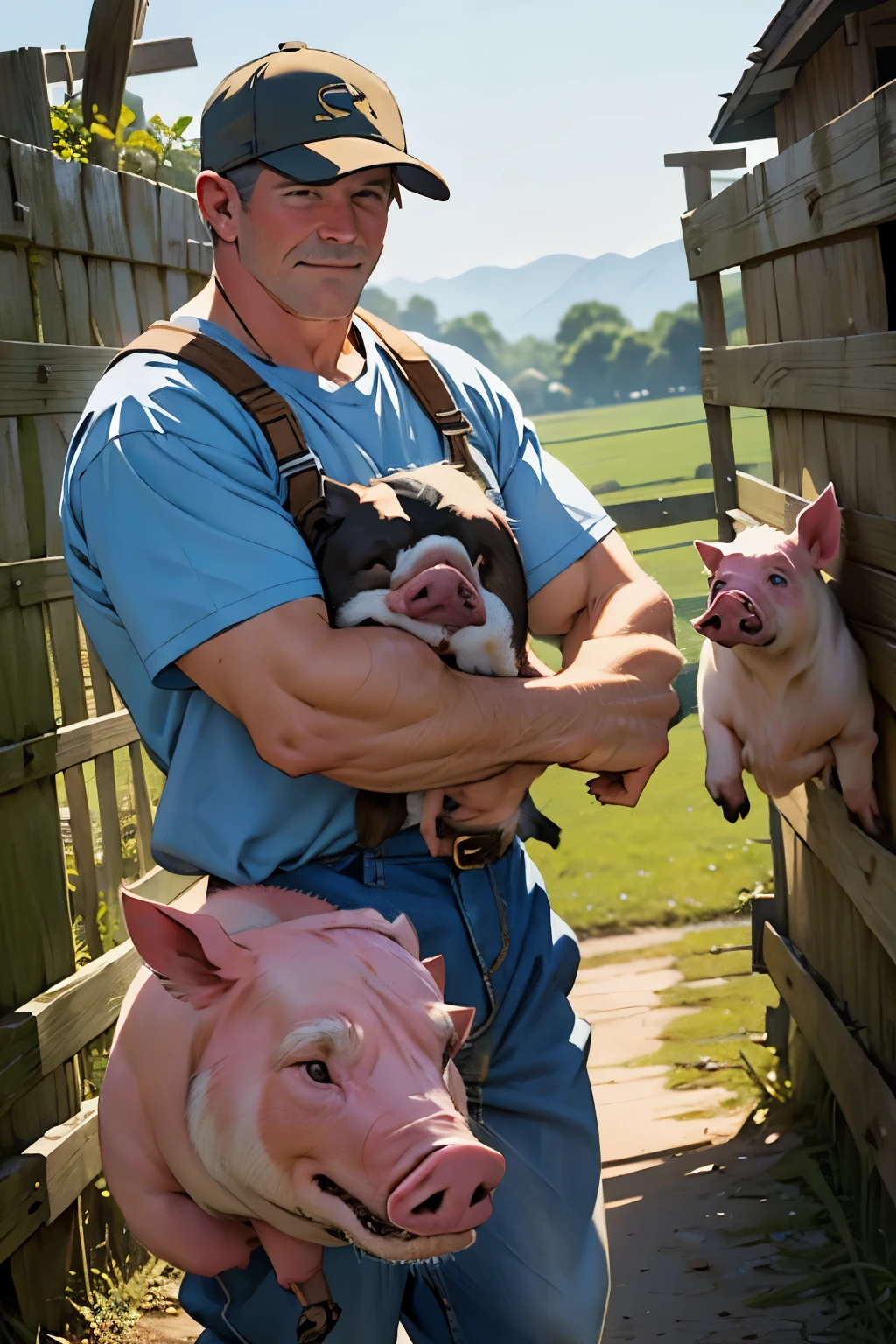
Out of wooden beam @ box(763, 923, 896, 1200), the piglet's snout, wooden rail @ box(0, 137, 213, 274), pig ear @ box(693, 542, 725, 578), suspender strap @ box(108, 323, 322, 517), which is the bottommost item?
wooden beam @ box(763, 923, 896, 1200)

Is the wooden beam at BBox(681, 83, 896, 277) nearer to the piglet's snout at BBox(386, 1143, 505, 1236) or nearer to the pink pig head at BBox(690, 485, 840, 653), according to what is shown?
the pink pig head at BBox(690, 485, 840, 653)

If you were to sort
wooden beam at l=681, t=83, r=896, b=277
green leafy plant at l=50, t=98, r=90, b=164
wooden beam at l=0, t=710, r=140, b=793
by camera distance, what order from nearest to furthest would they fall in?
wooden beam at l=681, t=83, r=896, b=277 → wooden beam at l=0, t=710, r=140, b=793 → green leafy plant at l=50, t=98, r=90, b=164

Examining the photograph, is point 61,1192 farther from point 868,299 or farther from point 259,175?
point 868,299

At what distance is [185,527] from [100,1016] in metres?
2.31

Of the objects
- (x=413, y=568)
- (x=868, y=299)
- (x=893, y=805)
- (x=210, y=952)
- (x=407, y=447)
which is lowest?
(x=893, y=805)

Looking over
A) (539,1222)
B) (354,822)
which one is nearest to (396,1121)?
(354,822)

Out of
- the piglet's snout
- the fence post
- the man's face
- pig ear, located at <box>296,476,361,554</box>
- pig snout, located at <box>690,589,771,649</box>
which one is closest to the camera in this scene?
the piglet's snout

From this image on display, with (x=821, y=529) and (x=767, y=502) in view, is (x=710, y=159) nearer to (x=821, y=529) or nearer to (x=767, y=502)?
(x=767, y=502)

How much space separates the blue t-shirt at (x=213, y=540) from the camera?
1.79 meters

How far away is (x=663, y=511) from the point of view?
7.39m

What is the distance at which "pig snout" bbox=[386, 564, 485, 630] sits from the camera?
179 centimetres

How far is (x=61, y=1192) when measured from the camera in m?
3.40

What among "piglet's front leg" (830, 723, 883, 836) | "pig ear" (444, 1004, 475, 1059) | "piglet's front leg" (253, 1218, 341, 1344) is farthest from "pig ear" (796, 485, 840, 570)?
"piglet's front leg" (253, 1218, 341, 1344)

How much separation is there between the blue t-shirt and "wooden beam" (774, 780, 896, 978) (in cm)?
126
